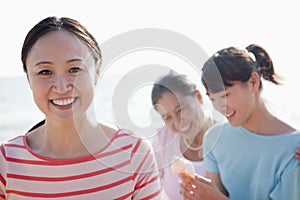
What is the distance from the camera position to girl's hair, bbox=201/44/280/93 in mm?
1973

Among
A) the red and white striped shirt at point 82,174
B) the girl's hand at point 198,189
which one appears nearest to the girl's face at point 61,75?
the red and white striped shirt at point 82,174

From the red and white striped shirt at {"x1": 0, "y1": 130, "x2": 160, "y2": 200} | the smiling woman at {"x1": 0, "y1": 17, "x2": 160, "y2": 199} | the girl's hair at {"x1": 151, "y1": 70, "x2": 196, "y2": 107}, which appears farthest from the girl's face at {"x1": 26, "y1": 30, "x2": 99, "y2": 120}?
the girl's hair at {"x1": 151, "y1": 70, "x2": 196, "y2": 107}

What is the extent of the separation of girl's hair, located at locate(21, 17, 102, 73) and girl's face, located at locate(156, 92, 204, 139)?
0.71m

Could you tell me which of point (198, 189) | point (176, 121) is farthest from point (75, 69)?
point (176, 121)

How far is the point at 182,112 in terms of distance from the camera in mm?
2074

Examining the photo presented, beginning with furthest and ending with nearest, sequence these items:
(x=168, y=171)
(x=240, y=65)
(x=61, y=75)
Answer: (x=168, y=171), (x=240, y=65), (x=61, y=75)

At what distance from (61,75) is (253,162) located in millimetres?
1014

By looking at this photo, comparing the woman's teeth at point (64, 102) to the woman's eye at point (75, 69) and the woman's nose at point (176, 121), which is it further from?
the woman's nose at point (176, 121)

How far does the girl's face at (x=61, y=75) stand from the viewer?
130 cm

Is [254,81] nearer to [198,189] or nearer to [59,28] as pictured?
[198,189]

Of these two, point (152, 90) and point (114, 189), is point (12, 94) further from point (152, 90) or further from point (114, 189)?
point (114, 189)

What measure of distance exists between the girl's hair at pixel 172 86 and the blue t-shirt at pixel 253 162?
0.24m

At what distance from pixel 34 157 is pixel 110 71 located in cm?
32

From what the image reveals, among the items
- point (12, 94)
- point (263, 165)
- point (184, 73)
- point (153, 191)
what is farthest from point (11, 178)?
point (12, 94)
